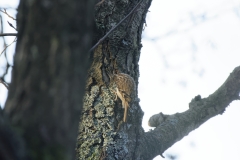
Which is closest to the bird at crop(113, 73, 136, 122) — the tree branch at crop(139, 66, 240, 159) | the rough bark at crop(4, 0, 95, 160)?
the tree branch at crop(139, 66, 240, 159)

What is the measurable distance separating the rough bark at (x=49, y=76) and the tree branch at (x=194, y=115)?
4.47 feet

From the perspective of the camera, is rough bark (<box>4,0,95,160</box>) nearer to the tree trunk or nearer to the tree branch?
the tree trunk

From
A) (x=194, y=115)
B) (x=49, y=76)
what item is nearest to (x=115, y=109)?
(x=194, y=115)

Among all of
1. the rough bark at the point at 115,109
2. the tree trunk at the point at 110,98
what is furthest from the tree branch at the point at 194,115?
the tree trunk at the point at 110,98

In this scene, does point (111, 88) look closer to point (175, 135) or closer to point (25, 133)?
point (175, 135)

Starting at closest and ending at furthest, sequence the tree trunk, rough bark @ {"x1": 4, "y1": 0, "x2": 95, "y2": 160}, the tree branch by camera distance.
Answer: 1. rough bark @ {"x1": 4, "y1": 0, "x2": 95, "y2": 160}
2. the tree trunk
3. the tree branch

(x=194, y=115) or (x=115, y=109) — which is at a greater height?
(x=194, y=115)

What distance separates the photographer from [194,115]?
2465 mm

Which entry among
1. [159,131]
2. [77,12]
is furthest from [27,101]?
[159,131]

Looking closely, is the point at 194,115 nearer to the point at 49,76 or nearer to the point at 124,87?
the point at 124,87

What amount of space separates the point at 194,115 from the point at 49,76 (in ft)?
5.52

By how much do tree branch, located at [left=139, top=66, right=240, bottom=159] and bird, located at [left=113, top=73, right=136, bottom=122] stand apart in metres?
0.26

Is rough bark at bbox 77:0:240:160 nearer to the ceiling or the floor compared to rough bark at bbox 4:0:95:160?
nearer to the ceiling

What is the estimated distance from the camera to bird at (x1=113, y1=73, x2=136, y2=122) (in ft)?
6.70
